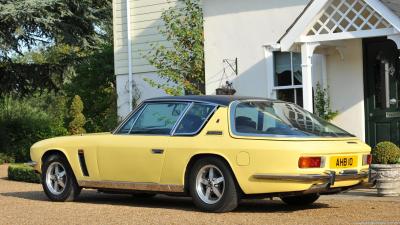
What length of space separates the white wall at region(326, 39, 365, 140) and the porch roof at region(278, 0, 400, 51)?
0.79m

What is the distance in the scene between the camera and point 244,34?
53.7 feet

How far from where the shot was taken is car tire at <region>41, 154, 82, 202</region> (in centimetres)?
1067

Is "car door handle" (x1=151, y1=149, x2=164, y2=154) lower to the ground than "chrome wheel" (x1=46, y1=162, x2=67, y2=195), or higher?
higher

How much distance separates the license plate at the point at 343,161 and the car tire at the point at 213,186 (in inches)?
47.2

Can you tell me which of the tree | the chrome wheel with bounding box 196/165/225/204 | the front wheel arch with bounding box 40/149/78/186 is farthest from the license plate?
the tree

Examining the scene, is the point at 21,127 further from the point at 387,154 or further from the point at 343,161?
the point at 343,161

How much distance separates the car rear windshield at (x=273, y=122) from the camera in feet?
29.4

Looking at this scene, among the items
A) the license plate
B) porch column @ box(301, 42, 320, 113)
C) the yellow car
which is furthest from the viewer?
porch column @ box(301, 42, 320, 113)

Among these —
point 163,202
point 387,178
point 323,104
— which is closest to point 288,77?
point 323,104

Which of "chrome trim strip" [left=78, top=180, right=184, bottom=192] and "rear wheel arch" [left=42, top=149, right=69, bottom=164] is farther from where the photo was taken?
"rear wheel arch" [left=42, top=149, right=69, bottom=164]

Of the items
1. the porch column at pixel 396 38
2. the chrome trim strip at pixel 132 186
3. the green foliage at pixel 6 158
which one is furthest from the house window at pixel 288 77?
the green foliage at pixel 6 158

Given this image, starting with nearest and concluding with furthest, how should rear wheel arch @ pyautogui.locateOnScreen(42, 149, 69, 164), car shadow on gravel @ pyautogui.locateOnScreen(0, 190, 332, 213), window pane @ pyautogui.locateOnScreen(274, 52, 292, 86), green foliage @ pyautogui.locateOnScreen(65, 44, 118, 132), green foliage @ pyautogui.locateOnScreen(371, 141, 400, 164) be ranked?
car shadow on gravel @ pyautogui.locateOnScreen(0, 190, 332, 213)
rear wheel arch @ pyautogui.locateOnScreen(42, 149, 69, 164)
green foliage @ pyautogui.locateOnScreen(371, 141, 400, 164)
window pane @ pyautogui.locateOnScreen(274, 52, 292, 86)
green foliage @ pyautogui.locateOnScreen(65, 44, 118, 132)

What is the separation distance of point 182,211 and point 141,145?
41.8 inches

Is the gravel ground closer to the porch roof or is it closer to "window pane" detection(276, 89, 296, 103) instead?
the porch roof
